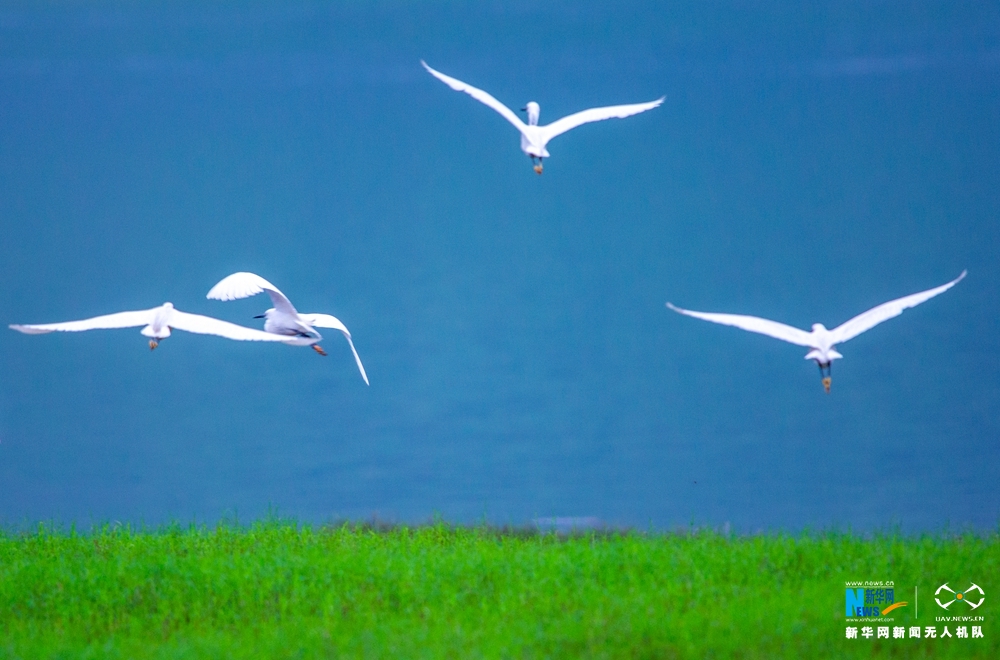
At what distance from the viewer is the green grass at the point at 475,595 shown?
16.8 ft

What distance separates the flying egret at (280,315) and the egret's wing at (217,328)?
169 mm

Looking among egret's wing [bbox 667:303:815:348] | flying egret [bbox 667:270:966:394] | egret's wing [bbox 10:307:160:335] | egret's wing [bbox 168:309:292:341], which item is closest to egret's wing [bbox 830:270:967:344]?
flying egret [bbox 667:270:966:394]

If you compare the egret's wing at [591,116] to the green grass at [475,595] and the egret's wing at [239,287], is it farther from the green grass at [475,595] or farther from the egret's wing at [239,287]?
the green grass at [475,595]

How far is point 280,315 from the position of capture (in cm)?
656

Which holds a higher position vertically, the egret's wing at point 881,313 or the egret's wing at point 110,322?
the egret's wing at point 881,313

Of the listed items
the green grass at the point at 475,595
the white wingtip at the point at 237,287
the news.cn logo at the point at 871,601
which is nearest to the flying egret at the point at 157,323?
the white wingtip at the point at 237,287

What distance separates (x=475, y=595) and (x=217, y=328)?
210cm

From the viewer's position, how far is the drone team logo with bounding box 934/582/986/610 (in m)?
5.73

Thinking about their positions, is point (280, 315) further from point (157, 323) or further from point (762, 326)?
point (762, 326)

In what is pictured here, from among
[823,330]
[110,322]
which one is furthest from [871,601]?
[110,322]

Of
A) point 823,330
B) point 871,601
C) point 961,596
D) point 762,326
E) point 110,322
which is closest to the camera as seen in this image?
point 871,601

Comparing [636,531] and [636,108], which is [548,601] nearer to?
[636,531]

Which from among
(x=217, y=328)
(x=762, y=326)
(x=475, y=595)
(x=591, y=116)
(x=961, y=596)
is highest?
(x=591, y=116)

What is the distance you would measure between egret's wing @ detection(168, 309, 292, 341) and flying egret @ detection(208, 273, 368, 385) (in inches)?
6.6
